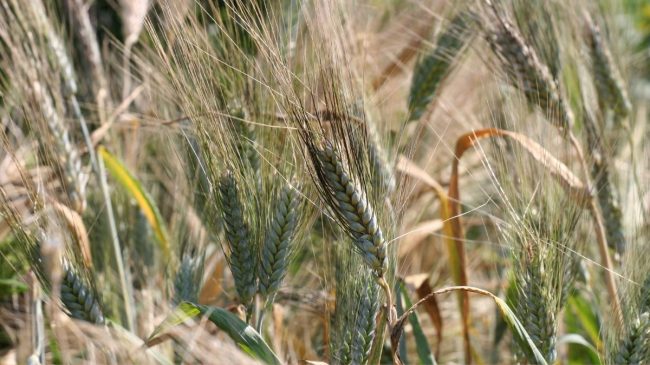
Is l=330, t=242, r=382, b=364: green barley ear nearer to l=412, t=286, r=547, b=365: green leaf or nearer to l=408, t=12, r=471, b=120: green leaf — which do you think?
l=412, t=286, r=547, b=365: green leaf

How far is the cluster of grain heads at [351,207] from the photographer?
2.87 feet

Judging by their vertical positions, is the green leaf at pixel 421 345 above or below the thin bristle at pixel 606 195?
below

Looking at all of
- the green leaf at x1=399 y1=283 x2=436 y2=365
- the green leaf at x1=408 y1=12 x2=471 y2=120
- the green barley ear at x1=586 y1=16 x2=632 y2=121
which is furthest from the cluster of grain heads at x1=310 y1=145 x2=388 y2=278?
the green barley ear at x1=586 y1=16 x2=632 y2=121

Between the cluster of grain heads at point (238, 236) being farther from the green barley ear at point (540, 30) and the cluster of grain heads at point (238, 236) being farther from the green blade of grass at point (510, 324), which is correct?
the green barley ear at point (540, 30)

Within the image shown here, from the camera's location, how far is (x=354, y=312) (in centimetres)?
99

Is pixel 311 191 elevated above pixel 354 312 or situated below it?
above

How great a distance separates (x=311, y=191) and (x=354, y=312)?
15 centimetres

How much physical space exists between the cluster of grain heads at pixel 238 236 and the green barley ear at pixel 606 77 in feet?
2.58

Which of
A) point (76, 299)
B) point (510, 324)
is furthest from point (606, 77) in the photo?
point (76, 299)

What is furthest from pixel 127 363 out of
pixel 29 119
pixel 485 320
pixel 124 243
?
pixel 485 320

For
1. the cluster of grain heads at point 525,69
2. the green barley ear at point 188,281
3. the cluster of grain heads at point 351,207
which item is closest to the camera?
the cluster of grain heads at point 351,207

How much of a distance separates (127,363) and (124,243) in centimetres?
74

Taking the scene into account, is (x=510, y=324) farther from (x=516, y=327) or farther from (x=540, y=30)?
(x=540, y=30)

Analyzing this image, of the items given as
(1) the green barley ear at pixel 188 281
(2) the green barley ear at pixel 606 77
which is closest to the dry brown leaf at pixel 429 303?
(1) the green barley ear at pixel 188 281
